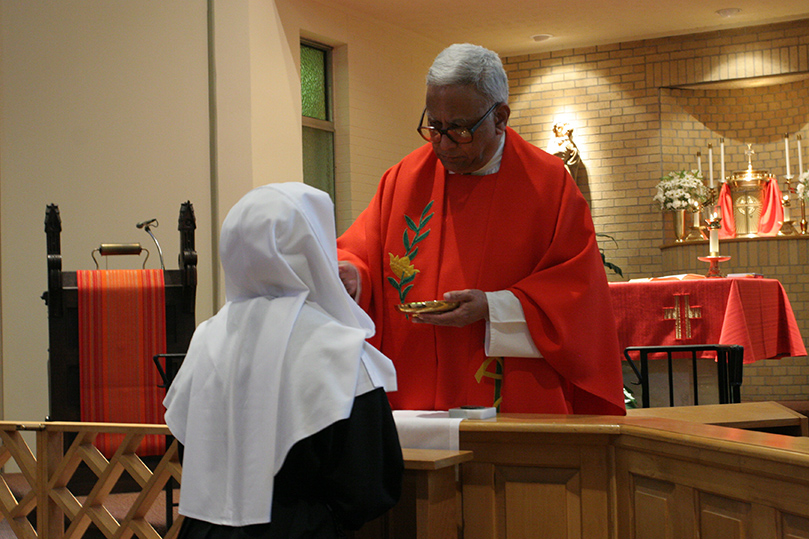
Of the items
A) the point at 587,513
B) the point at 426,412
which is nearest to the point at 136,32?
the point at 426,412

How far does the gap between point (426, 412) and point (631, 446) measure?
0.68 meters

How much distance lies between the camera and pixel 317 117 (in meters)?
9.48

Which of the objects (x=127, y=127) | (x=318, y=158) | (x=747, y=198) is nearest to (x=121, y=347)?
(x=127, y=127)

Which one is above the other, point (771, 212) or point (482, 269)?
point (771, 212)

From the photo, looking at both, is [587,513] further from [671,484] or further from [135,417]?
[135,417]

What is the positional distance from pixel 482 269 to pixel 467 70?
2.06ft

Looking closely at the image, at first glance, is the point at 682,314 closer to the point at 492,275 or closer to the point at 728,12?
the point at 492,275

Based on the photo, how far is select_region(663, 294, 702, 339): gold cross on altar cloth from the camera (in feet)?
19.5

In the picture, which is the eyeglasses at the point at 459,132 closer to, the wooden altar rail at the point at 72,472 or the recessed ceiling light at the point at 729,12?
the wooden altar rail at the point at 72,472

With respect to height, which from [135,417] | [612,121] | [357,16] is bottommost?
[135,417]

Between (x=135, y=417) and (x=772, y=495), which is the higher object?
(x=772, y=495)

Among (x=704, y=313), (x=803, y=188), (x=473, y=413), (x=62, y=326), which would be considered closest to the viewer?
(x=473, y=413)

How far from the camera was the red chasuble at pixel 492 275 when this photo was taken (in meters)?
2.44

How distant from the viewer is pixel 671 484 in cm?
193
